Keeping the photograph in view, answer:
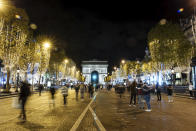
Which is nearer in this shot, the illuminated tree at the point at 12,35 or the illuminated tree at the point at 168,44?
the illuminated tree at the point at 12,35

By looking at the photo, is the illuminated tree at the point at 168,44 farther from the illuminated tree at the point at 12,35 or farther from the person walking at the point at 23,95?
the person walking at the point at 23,95

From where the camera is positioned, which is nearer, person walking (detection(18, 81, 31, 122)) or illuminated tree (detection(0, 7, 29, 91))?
person walking (detection(18, 81, 31, 122))

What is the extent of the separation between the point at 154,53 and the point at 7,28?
98.9 ft

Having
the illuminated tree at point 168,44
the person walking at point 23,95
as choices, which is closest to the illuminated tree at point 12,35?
the person walking at point 23,95

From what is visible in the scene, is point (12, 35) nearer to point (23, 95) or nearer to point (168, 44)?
point (23, 95)

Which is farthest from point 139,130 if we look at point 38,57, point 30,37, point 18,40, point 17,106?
point 38,57

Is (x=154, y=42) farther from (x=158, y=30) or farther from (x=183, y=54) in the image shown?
(x=183, y=54)

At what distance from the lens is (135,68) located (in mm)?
75875

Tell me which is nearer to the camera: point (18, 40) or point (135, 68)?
point (18, 40)

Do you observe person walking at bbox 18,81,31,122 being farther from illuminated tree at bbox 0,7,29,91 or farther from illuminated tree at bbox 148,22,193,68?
illuminated tree at bbox 148,22,193,68

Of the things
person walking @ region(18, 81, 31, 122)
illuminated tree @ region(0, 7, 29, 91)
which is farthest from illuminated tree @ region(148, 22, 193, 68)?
person walking @ region(18, 81, 31, 122)

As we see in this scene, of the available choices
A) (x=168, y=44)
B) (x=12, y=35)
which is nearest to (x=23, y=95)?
(x=12, y=35)

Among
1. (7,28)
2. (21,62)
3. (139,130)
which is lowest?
(139,130)

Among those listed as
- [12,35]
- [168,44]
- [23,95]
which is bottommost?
[23,95]
